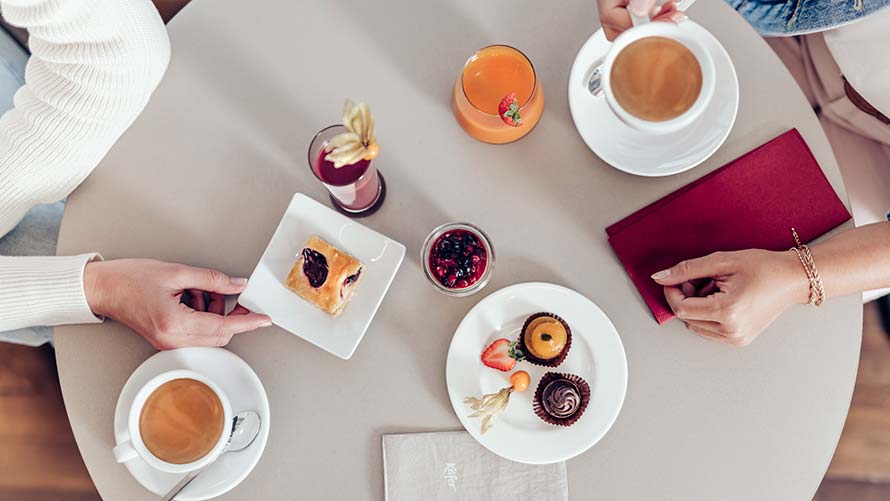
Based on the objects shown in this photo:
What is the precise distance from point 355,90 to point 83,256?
0.55m

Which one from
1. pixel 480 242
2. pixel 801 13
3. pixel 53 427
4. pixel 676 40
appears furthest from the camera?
pixel 53 427

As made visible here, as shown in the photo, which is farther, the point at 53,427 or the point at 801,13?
the point at 53,427

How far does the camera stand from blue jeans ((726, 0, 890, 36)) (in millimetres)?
1159

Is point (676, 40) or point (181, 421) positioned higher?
point (676, 40)

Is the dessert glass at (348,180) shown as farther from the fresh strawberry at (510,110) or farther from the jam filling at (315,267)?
the fresh strawberry at (510,110)

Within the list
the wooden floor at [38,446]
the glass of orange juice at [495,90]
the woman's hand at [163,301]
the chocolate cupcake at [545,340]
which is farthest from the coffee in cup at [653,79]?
the wooden floor at [38,446]

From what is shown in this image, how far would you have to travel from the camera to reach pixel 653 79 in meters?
1.00

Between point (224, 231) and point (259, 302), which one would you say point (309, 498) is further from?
point (224, 231)

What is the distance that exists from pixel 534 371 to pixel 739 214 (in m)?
0.44

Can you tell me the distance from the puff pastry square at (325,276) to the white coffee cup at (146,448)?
207mm

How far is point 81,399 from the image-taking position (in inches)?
43.6

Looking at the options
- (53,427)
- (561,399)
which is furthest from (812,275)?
(53,427)

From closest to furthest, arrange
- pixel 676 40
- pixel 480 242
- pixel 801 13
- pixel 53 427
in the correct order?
1. pixel 676 40
2. pixel 480 242
3. pixel 801 13
4. pixel 53 427

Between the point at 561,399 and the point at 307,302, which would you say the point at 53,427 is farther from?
the point at 561,399
